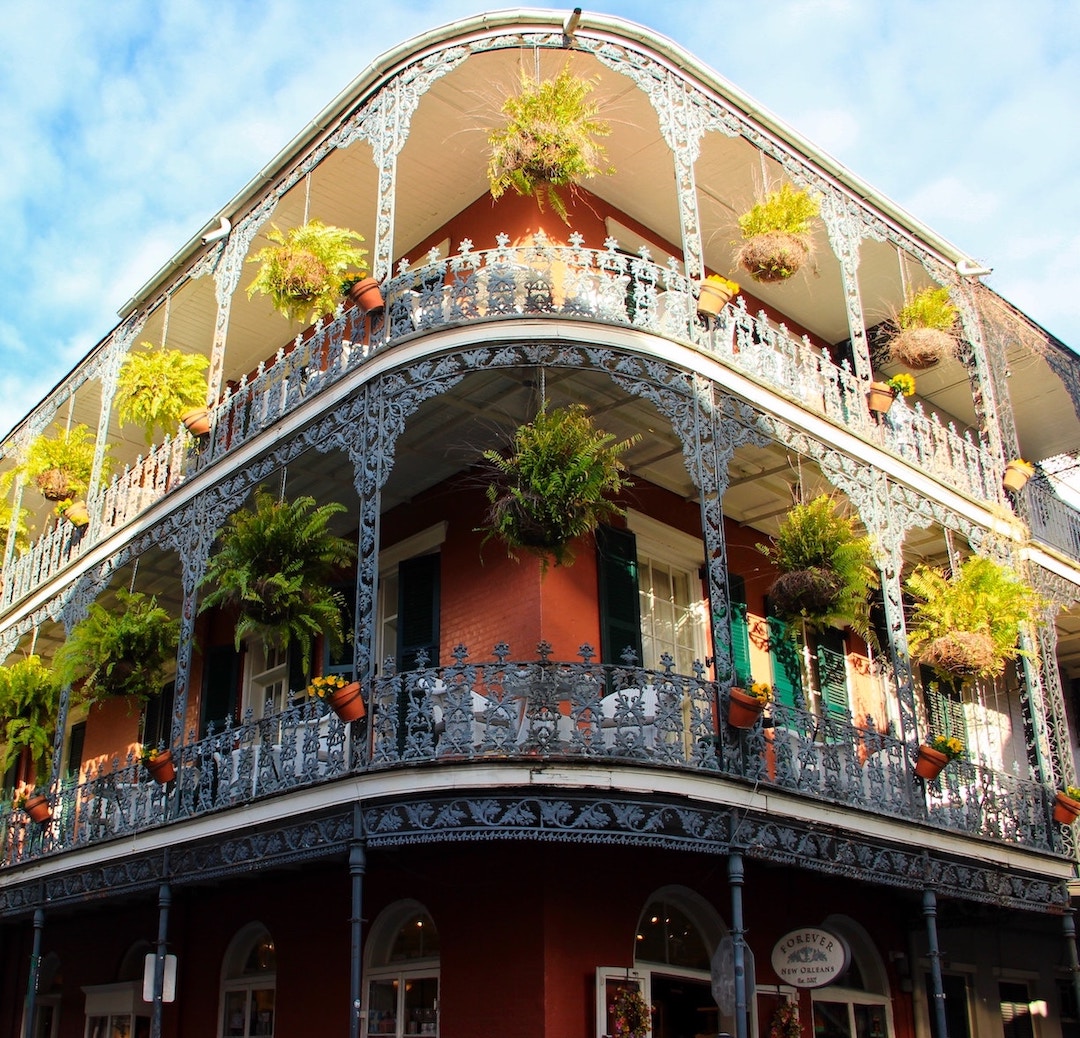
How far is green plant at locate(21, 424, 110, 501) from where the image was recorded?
15266 millimetres

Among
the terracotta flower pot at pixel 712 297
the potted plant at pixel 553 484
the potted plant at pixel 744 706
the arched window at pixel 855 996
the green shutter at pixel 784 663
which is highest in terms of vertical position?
the terracotta flower pot at pixel 712 297

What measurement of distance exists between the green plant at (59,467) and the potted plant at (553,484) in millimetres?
8406

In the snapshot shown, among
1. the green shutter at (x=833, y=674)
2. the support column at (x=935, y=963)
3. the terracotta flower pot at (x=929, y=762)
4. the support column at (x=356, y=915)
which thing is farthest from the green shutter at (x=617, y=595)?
the support column at (x=935, y=963)

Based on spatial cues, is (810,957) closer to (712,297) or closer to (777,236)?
(712,297)

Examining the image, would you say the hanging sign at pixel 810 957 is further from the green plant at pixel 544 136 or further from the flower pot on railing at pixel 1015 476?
the green plant at pixel 544 136

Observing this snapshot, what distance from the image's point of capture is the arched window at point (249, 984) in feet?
36.4

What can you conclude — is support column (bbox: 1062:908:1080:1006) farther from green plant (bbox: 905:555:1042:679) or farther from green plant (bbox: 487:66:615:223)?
green plant (bbox: 487:66:615:223)

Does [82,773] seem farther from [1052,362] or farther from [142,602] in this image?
[1052,362]

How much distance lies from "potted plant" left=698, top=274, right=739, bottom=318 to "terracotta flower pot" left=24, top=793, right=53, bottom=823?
8.15m

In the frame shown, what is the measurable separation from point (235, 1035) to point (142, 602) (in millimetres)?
4316

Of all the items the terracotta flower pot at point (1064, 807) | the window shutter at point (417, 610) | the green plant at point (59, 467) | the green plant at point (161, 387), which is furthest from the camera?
the green plant at point (59, 467)

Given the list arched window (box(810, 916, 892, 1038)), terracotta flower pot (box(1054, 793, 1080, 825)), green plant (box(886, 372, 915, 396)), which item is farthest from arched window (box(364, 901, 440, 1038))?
green plant (box(886, 372, 915, 396))

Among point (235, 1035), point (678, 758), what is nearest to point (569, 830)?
point (678, 758)

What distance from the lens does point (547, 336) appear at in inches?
363
